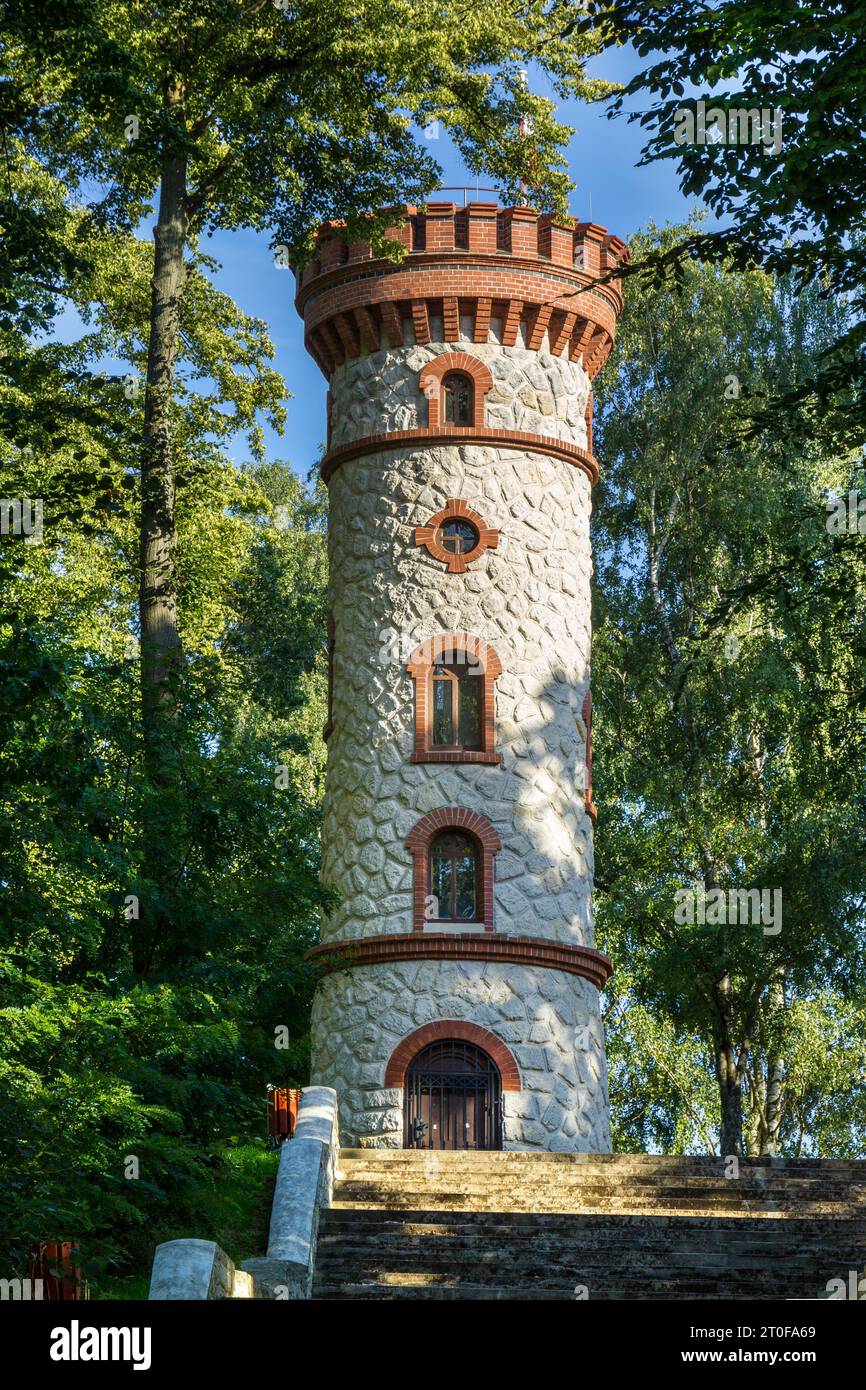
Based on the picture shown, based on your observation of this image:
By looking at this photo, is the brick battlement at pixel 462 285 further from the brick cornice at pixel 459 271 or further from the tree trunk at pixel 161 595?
the tree trunk at pixel 161 595

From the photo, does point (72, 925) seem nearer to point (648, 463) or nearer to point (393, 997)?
point (393, 997)

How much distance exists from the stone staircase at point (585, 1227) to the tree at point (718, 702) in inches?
450

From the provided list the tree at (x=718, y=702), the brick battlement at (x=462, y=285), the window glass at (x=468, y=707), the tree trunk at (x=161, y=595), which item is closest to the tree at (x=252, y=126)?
the tree trunk at (x=161, y=595)

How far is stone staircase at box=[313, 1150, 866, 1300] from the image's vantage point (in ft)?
45.5

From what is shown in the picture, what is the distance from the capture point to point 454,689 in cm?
2402

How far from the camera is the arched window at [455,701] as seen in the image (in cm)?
2398

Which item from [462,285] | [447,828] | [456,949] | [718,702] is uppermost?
[462,285]

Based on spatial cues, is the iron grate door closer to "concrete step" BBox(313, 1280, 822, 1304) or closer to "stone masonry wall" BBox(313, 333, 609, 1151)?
"stone masonry wall" BBox(313, 333, 609, 1151)

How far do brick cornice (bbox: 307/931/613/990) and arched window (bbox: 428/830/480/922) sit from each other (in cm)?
43

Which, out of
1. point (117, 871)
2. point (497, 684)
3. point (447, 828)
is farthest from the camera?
point (497, 684)

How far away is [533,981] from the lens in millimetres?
23188

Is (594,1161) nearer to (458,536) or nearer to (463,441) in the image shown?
(458,536)

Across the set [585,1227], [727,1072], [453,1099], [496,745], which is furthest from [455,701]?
[727,1072]

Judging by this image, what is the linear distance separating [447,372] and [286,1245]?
46.2ft
